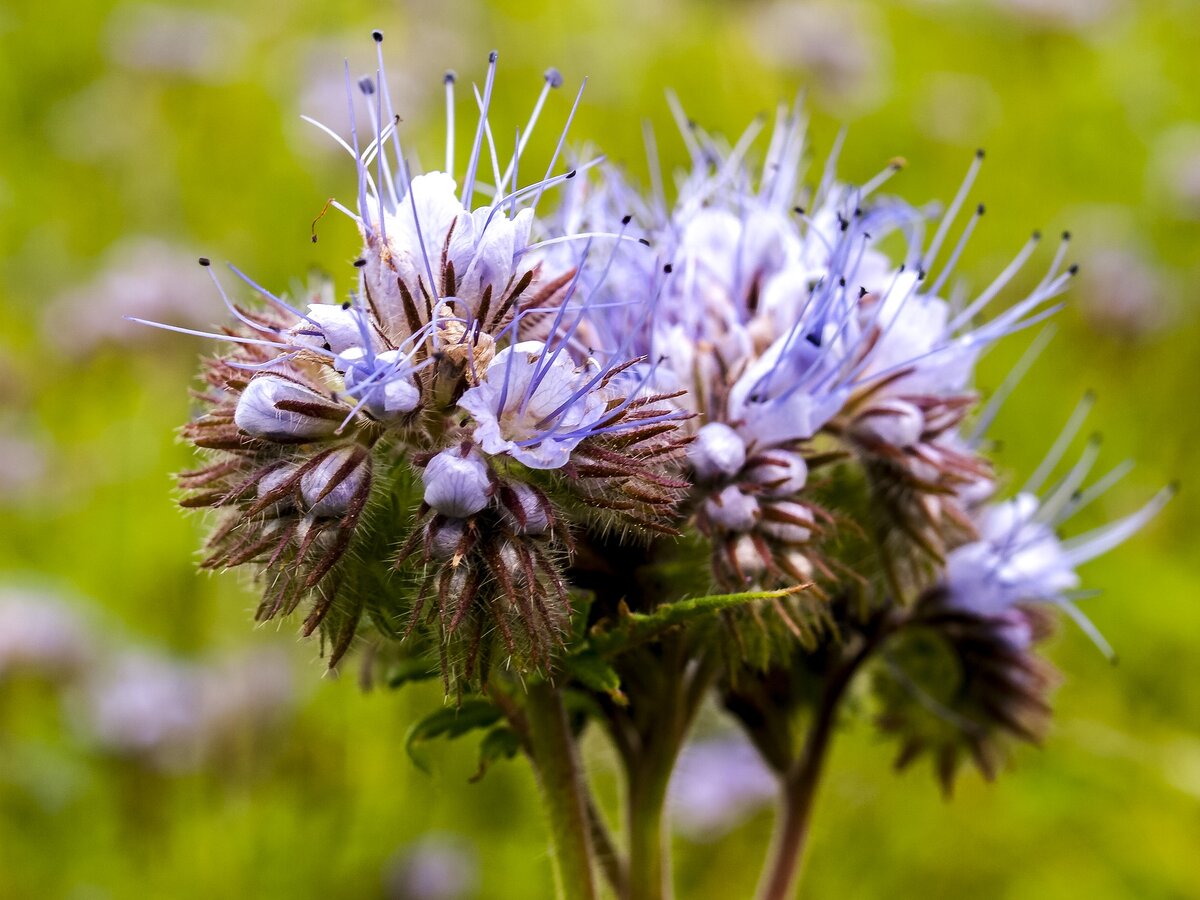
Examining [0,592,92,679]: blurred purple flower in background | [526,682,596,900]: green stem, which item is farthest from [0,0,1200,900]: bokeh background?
[526,682,596,900]: green stem

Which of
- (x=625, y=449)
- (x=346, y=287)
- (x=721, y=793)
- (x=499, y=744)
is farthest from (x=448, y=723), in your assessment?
(x=346, y=287)

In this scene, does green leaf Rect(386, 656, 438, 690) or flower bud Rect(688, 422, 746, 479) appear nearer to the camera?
flower bud Rect(688, 422, 746, 479)

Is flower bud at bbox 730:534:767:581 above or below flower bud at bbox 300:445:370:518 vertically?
below

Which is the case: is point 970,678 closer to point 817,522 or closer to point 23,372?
point 817,522

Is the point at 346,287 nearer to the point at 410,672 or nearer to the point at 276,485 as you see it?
the point at 410,672

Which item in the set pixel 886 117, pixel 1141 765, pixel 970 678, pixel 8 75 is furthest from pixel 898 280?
pixel 8 75

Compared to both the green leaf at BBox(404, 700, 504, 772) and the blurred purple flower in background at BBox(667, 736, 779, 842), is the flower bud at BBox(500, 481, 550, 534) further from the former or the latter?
the blurred purple flower in background at BBox(667, 736, 779, 842)

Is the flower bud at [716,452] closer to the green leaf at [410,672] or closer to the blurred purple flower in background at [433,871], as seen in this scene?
the green leaf at [410,672]
